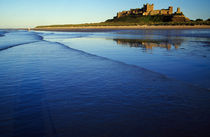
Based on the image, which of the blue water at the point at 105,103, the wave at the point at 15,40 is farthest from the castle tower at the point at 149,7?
the blue water at the point at 105,103

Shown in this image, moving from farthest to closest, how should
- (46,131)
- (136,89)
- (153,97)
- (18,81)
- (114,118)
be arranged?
(18,81) < (136,89) < (153,97) < (114,118) < (46,131)

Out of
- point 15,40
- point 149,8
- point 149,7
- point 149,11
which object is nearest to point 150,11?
point 149,11

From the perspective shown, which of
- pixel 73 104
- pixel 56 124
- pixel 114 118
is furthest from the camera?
pixel 73 104

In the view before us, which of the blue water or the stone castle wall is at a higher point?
the stone castle wall

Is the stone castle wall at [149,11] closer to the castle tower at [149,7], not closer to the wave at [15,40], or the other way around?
the castle tower at [149,7]

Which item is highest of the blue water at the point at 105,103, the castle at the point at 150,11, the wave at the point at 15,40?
the castle at the point at 150,11

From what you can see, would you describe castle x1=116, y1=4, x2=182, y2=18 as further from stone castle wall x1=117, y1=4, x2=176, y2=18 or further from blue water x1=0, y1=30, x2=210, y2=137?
blue water x1=0, y1=30, x2=210, y2=137

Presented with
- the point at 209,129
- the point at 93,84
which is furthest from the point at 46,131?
the point at 209,129

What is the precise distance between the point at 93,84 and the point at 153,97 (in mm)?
2073

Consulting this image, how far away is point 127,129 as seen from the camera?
121 inches

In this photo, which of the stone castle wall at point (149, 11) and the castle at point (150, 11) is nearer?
the castle at point (150, 11)

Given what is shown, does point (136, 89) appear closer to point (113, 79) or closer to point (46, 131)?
point (113, 79)

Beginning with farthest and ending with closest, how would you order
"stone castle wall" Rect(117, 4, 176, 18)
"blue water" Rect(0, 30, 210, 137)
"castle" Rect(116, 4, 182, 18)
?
"stone castle wall" Rect(117, 4, 176, 18)
"castle" Rect(116, 4, 182, 18)
"blue water" Rect(0, 30, 210, 137)

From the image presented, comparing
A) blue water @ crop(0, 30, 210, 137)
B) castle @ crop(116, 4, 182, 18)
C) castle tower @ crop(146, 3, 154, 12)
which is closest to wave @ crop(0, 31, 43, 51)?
blue water @ crop(0, 30, 210, 137)
